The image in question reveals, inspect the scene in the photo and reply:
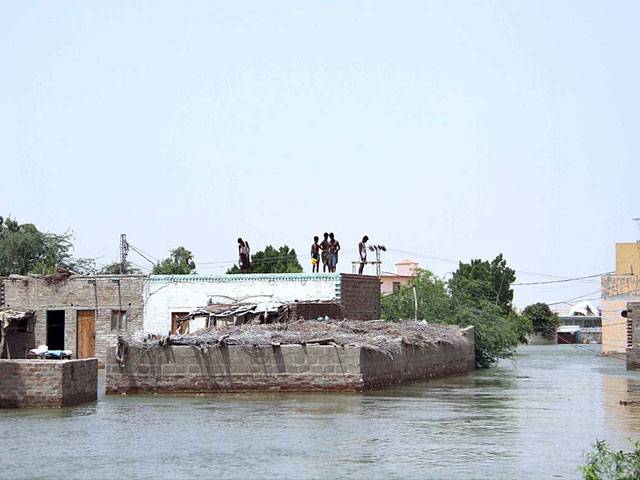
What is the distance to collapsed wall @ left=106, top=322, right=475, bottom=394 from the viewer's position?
2875cm

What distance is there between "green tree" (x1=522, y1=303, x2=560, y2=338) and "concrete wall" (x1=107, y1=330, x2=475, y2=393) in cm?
6911

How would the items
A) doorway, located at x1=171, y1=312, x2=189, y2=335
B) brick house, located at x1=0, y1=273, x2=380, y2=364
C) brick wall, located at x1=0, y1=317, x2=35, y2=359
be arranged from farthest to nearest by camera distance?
1. brick wall, located at x1=0, y1=317, x2=35, y2=359
2. brick house, located at x1=0, y1=273, x2=380, y2=364
3. doorway, located at x1=171, y1=312, x2=189, y2=335

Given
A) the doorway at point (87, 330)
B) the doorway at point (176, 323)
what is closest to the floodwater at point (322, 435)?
the doorway at point (176, 323)

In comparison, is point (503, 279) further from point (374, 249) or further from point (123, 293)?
point (123, 293)

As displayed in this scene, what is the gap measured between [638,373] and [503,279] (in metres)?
45.1

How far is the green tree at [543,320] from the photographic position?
97625 millimetres

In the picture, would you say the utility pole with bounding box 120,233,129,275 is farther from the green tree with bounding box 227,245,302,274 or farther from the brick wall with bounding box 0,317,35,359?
the green tree with bounding box 227,245,302,274

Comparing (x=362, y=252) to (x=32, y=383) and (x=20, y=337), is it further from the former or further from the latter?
(x=32, y=383)

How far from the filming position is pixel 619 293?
5978 cm

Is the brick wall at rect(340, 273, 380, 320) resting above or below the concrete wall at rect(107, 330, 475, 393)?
above

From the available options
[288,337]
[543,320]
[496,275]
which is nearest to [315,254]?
[288,337]

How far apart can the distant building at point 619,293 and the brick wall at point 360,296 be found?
2342 centimetres

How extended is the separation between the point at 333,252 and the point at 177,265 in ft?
94.3

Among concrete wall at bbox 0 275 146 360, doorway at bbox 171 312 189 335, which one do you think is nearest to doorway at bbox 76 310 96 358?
concrete wall at bbox 0 275 146 360
